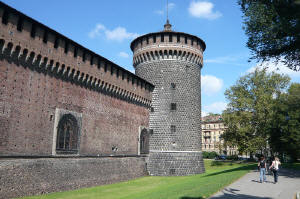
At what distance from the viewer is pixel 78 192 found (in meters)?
16.8

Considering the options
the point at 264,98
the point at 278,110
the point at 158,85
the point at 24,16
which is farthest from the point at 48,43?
the point at 278,110

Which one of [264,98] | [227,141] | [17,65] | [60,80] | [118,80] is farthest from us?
[227,141]

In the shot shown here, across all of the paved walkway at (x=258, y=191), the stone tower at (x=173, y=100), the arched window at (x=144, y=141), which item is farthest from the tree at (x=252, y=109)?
the paved walkway at (x=258, y=191)

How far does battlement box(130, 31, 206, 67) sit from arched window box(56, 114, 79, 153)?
13.5 m

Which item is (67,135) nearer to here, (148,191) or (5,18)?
(148,191)

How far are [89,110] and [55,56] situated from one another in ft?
16.5

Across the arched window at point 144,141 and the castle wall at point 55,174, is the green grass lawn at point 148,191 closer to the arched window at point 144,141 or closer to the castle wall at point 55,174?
the castle wall at point 55,174

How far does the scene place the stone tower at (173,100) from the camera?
26.6 meters

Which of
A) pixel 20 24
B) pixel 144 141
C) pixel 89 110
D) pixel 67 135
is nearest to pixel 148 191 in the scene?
pixel 67 135

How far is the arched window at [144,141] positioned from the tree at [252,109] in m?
13.5

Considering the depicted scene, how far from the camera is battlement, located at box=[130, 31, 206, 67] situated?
1112 inches

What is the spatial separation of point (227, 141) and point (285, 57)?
2172 centimetres

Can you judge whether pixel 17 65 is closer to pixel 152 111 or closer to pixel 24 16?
pixel 24 16

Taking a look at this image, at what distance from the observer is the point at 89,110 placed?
65.4ft
